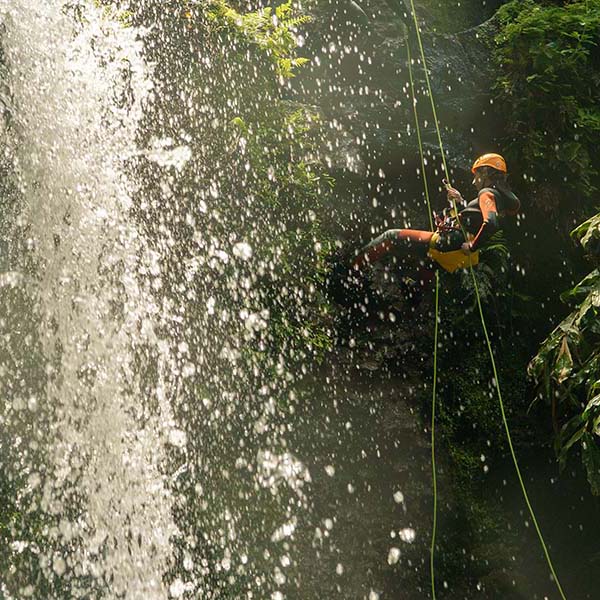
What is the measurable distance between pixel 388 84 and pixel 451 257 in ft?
8.02

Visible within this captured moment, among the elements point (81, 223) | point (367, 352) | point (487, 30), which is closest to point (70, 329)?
point (81, 223)

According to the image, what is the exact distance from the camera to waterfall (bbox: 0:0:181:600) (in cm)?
475

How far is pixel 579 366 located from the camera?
556 cm

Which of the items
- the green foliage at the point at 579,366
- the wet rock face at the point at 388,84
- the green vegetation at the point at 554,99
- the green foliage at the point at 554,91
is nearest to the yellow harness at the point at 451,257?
the green foliage at the point at 579,366

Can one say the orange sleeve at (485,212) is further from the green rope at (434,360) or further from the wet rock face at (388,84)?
the wet rock face at (388,84)

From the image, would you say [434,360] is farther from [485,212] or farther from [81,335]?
[81,335]

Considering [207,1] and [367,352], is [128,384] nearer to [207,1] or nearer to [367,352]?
[367,352]

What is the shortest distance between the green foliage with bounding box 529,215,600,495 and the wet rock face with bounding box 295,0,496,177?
224 cm

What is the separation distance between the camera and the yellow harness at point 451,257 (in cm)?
627

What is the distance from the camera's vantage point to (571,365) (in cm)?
551

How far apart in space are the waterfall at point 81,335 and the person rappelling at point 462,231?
219 centimetres

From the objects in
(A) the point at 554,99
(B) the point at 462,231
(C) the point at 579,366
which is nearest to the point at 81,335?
(B) the point at 462,231

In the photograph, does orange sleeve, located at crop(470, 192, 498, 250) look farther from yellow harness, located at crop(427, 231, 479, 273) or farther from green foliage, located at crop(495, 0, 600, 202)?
green foliage, located at crop(495, 0, 600, 202)

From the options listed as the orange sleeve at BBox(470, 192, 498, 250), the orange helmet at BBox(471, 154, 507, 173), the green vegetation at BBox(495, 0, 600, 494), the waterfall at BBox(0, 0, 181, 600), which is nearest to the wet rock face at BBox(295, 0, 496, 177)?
the green vegetation at BBox(495, 0, 600, 494)
